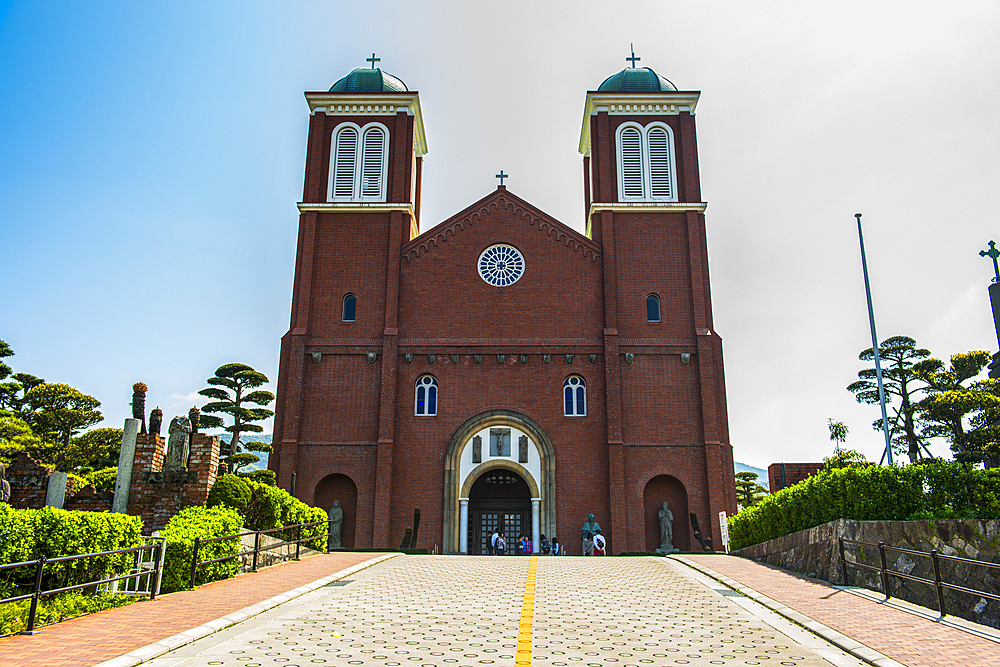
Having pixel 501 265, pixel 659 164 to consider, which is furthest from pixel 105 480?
pixel 659 164

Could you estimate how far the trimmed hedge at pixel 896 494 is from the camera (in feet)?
38.0

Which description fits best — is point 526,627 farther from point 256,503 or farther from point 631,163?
point 631,163

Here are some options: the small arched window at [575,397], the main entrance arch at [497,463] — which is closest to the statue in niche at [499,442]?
the main entrance arch at [497,463]

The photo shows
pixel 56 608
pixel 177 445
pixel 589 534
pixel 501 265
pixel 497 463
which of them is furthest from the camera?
pixel 501 265

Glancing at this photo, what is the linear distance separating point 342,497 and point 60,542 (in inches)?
690

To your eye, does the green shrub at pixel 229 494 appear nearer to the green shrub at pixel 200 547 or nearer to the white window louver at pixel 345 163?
the green shrub at pixel 200 547

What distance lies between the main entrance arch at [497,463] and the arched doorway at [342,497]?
3.23 m

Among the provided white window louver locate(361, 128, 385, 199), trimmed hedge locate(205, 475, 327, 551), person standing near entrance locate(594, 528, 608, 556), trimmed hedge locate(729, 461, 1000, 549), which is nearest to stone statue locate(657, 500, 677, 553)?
person standing near entrance locate(594, 528, 608, 556)

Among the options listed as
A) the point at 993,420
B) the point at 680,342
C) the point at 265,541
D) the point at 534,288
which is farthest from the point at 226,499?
the point at 993,420

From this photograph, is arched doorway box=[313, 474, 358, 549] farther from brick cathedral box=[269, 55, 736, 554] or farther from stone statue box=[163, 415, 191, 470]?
stone statue box=[163, 415, 191, 470]

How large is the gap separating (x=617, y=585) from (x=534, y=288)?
17199 millimetres

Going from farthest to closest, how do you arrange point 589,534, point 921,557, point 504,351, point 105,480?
point 504,351 → point 589,534 → point 105,480 → point 921,557

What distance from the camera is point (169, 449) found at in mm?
15359

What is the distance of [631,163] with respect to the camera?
100ft
